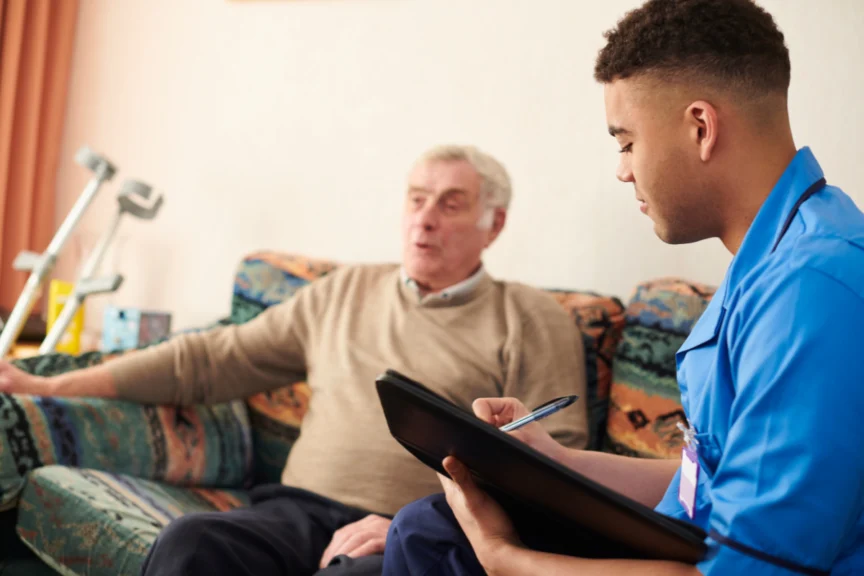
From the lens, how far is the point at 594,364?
1.90m

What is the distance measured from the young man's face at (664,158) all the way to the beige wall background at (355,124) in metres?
1.11

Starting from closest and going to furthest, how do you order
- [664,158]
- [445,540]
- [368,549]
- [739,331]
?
1. [739,331]
2. [664,158]
3. [445,540]
4. [368,549]

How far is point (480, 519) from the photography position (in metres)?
1.00

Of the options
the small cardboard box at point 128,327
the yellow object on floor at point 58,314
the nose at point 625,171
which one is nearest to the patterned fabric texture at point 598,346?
the nose at point 625,171

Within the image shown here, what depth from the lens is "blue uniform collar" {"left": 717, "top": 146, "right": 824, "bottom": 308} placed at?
35.1 inches

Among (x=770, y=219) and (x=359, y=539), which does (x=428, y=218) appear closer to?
(x=359, y=539)

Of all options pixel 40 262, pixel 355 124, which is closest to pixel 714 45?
pixel 355 124

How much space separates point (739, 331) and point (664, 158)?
221 millimetres

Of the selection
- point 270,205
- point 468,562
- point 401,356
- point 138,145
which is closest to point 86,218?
point 138,145

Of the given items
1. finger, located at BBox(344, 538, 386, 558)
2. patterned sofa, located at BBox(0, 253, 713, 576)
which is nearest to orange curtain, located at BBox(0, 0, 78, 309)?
patterned sofa, located at BBox(0, 253, 713, 576)

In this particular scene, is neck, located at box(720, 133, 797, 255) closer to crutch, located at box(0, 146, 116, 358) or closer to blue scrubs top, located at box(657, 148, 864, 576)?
blue scrubs top, located at box(657, 148, 864, 576)

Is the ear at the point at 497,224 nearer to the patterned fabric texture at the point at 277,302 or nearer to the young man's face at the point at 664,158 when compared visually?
the patterned fabric texture at the point at 277,302

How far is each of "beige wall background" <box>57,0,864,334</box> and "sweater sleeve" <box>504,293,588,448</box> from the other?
14.3 inches

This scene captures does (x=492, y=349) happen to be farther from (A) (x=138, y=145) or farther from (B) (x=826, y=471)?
(A) (x=138, y=145)
